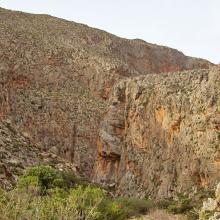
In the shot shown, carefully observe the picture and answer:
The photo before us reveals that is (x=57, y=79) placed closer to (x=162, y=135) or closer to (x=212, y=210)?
(x=162, y=135)

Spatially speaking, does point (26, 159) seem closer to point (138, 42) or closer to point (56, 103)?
point (56, 103)

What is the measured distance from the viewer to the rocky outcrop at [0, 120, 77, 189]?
30.4 metres

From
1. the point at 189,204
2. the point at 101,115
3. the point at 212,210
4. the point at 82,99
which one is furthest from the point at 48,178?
the point at 82,99

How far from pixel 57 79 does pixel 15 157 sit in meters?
26.9

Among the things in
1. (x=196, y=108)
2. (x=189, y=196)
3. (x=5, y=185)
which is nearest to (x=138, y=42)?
(x=196, y=108)

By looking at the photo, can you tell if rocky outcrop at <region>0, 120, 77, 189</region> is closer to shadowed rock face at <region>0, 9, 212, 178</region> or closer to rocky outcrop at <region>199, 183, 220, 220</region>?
rocky outcrop at <region>199, 183, 220, 220</region>

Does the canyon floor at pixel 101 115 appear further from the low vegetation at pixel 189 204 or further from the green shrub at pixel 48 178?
→ the green shrub at pixel 48 178

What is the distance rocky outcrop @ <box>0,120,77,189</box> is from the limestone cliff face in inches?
259

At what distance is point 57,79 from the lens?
60.0 metres

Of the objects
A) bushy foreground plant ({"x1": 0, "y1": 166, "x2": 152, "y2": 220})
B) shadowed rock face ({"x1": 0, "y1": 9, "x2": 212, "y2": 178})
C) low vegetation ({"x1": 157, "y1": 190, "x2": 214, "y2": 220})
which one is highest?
shadowed rock face ({"x1": 0, "y1": 9, "x2": 212, "y2": 178})

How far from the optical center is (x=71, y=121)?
56.2 meters

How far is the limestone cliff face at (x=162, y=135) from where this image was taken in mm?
38766

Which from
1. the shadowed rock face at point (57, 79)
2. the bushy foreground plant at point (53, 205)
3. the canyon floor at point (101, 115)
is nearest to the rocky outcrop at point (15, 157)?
the canyon floor at point (101, 115)

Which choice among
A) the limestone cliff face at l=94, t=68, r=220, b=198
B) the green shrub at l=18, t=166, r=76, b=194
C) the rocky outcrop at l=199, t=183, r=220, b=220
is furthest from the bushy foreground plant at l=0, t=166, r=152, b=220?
the limestone cliff face at l=94, t=68, r=220, b=198
